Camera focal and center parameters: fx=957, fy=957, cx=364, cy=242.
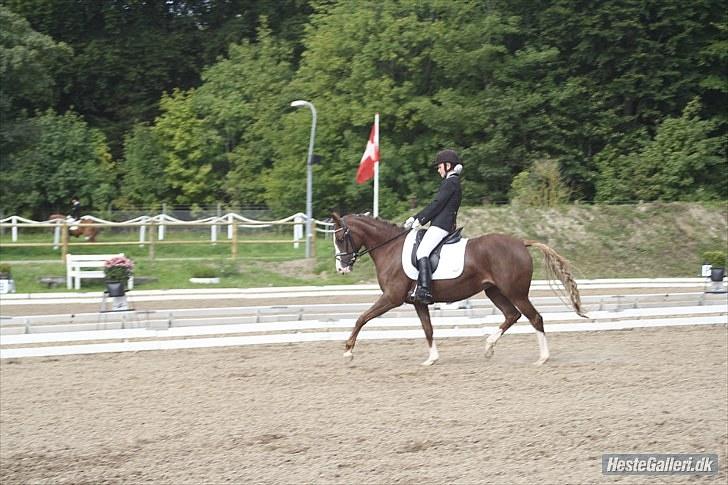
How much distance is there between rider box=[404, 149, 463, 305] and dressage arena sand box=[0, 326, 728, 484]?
0.93m

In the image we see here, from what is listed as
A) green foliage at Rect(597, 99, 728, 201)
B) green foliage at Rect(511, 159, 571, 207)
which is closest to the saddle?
green foliage at Rect(511, 159, 571, 207)

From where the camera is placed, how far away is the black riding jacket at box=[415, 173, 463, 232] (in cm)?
1009

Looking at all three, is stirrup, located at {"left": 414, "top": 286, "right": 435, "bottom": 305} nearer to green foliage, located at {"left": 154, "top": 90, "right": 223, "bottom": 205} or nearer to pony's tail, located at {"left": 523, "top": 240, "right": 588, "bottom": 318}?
pony's tail, located at {"left": 523, "top": 240, "right": 588, "bottom": 318}

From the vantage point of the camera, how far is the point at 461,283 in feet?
33.8

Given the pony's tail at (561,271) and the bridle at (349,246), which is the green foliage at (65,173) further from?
the pony's tail at (561,271)

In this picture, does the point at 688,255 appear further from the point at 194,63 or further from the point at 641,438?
the point at 194,63

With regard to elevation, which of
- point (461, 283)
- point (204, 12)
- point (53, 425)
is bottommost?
point (53, 425)

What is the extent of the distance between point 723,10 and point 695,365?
82.3ft

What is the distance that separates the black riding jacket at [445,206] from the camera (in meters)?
10.1

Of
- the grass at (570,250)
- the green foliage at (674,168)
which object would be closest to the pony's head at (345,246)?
the grass at (570,250)

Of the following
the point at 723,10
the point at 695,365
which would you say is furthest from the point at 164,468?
the point at 723,10

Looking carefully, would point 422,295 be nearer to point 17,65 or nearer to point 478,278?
point 478,278

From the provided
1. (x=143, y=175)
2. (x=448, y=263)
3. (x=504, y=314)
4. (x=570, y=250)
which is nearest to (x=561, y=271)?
(x=504, y=314)

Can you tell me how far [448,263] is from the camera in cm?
1026
